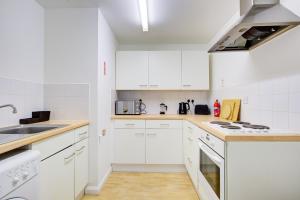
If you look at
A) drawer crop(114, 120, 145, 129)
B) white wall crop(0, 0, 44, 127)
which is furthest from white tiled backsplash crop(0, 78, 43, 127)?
drawer crop(114, 120, 145, 129)

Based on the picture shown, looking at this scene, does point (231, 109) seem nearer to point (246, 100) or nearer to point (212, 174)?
point (246, 100)

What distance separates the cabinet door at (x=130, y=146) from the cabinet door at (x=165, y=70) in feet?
2.90

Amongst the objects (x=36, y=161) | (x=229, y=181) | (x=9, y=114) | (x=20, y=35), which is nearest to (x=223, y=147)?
(x=229, y=181)

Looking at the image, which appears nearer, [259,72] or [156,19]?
[259,72]

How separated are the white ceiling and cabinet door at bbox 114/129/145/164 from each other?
63.2 inches

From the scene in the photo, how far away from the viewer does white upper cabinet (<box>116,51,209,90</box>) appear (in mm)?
3525

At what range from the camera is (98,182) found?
2.48 meters

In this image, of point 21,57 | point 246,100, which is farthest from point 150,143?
point 21,57

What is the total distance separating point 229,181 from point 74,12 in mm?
2448

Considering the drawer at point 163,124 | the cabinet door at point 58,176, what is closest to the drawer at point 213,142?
the drawer at point 163,124

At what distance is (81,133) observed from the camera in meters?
2.18

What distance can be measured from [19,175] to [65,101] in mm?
1528

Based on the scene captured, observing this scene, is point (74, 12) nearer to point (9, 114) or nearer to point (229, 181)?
point (9, 114)

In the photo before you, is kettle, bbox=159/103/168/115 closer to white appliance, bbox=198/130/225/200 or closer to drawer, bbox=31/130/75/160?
white appliance, bbox=198/130/225/200
